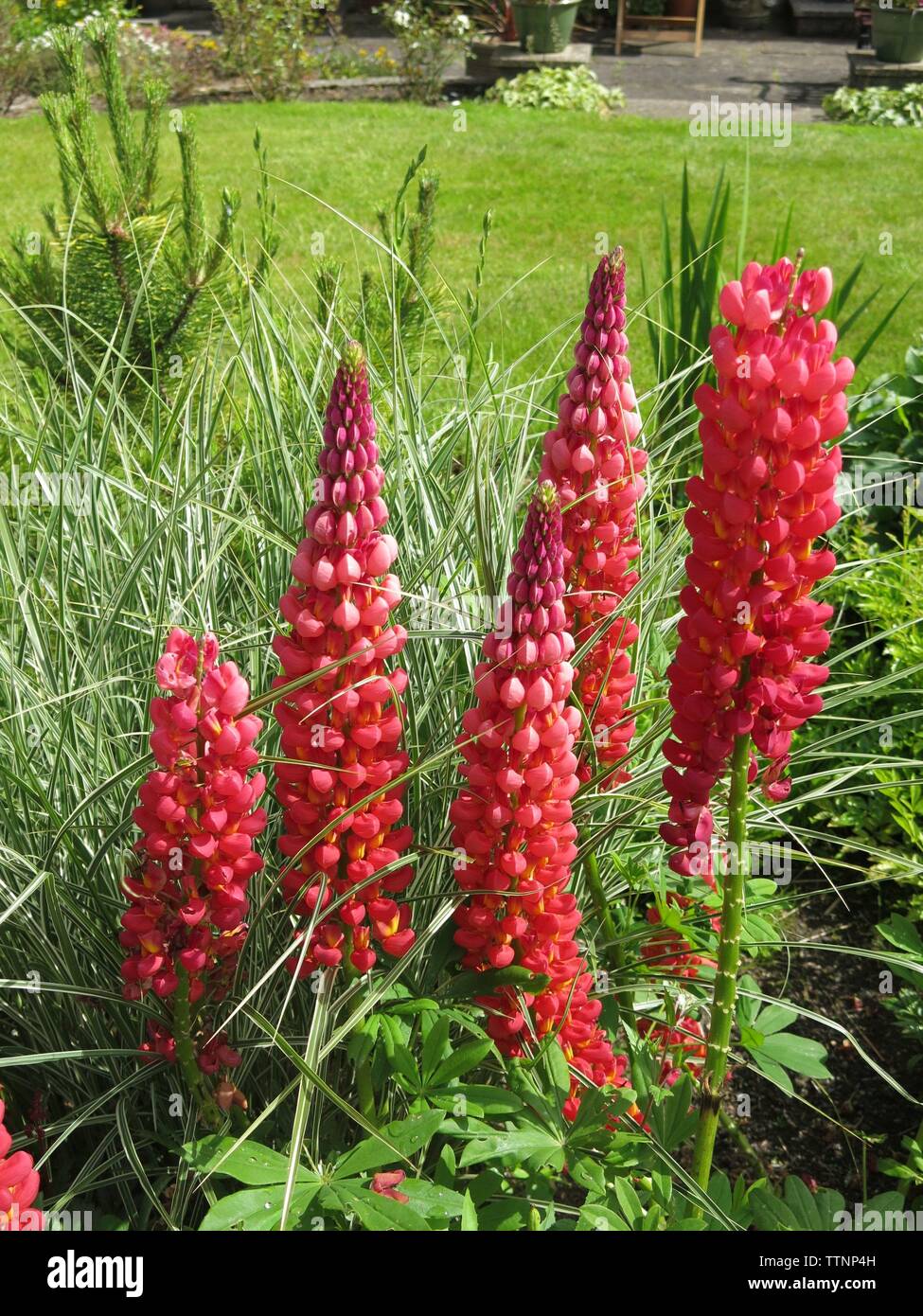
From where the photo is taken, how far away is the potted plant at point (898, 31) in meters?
11.9

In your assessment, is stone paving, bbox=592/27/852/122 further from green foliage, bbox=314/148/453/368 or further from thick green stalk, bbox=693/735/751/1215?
thick green stalk, bbox=693/735/751/1215

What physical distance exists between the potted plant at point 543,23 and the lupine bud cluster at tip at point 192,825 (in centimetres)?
1250

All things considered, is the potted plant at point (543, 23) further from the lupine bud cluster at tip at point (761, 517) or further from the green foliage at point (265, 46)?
the lupine bud cluster at tip at point (761, 517)

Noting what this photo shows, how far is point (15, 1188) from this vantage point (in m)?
1.38

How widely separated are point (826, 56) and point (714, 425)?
1523 centimetres

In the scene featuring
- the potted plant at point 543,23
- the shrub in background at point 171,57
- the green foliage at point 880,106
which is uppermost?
the potted plant at point 543,23

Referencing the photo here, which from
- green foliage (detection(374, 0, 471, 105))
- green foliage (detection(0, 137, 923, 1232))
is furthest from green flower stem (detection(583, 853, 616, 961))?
green foliage (detection(374, 0, 471, 105))

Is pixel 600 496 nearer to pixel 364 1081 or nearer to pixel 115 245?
pixel 364 1081

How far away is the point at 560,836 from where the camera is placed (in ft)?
5.53

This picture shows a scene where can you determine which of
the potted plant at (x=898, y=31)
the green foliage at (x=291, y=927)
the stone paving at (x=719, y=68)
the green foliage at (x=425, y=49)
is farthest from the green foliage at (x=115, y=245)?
the potted plant at (x=898, y=31)

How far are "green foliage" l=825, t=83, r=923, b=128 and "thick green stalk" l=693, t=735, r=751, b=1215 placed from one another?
11203 millimetres

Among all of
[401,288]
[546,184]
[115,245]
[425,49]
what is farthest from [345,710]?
[425,49]
